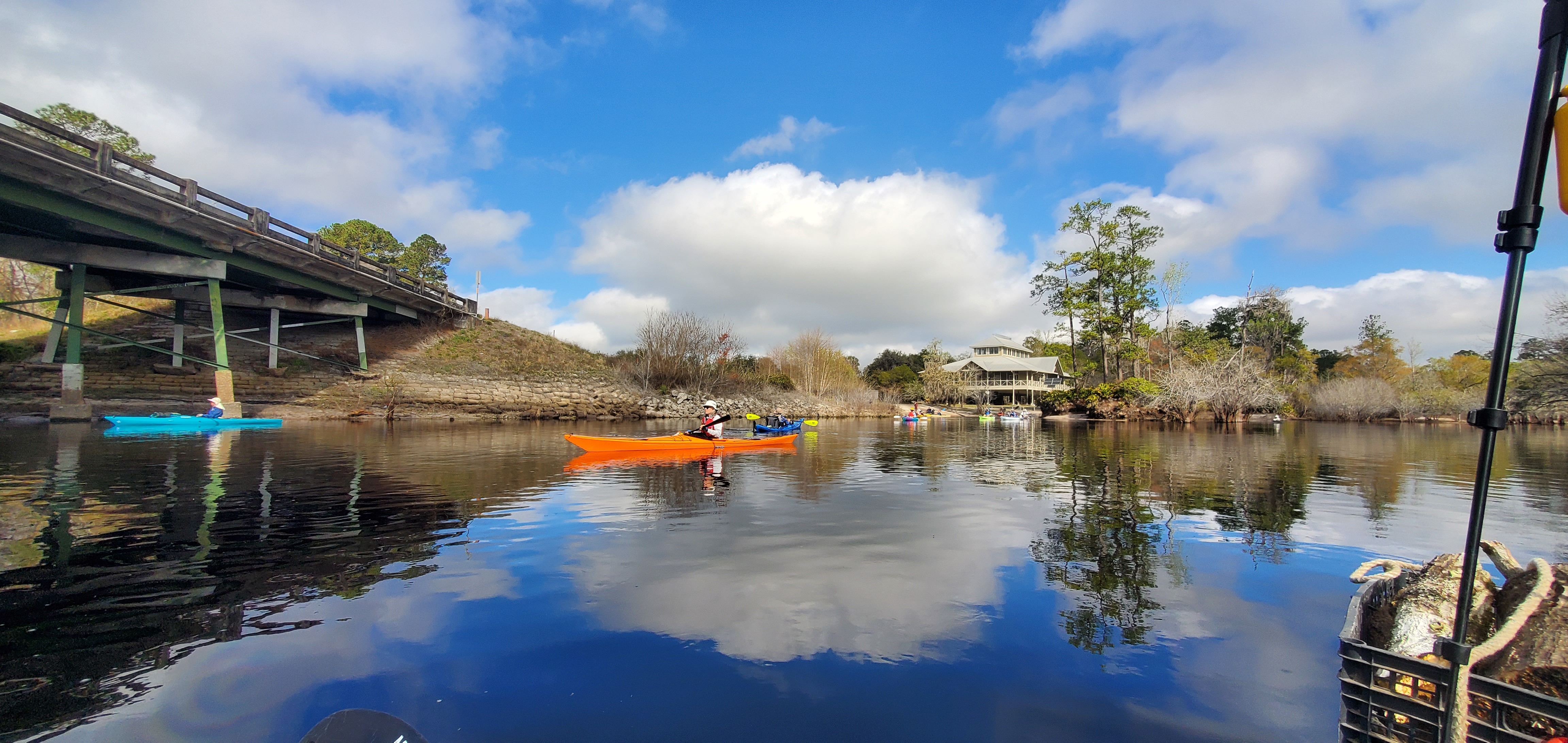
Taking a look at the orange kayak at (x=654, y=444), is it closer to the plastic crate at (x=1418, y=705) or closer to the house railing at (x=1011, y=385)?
the plastic crate at (x=1418, y=705)

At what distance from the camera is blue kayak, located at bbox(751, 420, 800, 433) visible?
22.5 metres

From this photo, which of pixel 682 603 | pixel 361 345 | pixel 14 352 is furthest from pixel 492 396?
pixel 682 603

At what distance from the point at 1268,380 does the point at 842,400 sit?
30.3 metres

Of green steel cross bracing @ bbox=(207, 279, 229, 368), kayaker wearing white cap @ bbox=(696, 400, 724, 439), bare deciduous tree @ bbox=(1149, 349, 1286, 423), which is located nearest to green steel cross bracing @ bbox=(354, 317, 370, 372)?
green steel cross bracing @ bbox=(207, 279, 229, 368)

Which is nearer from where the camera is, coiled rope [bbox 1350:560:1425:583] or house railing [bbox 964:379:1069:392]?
coiled rope [bbox 1350:560:1425:583]

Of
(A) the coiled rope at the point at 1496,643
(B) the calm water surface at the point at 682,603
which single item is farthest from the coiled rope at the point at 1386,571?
(B) the calm water surface at the point at 682,603

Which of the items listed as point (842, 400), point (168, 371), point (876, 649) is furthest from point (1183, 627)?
point (842, 400)

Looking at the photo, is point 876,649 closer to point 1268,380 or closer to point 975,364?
point 1268,380

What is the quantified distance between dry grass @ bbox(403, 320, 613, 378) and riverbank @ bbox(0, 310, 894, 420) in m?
0.08

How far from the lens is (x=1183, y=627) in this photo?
4.72 m

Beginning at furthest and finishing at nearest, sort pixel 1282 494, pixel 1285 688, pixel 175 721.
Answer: pixel 1282 494 < pixel 1285 688 < pixel 175 721

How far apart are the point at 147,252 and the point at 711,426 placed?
70.1ft

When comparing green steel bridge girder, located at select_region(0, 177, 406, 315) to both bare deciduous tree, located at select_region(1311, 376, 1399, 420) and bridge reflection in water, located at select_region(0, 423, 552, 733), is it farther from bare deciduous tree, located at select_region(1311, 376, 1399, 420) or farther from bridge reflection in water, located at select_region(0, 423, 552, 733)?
bare deciduous tree, located at select_region(1311, 376, 1399, 420)

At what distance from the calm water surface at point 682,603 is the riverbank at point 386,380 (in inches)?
651
